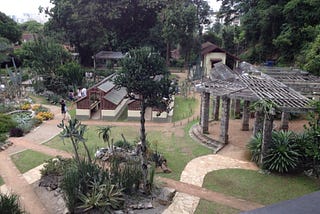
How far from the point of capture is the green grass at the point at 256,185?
10.4 m

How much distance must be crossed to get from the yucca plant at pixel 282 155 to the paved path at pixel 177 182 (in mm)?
966

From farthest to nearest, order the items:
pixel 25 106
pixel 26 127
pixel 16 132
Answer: pixel 25 106
pixel 26 127
pixel 16 132

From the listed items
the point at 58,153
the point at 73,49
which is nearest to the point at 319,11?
the point at 58,153

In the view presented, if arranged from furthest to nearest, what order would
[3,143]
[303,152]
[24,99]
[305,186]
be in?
[24,99] < [3,143] < [303,152] < [305,186]

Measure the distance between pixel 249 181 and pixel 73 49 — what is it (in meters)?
39.7

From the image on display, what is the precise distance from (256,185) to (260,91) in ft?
15.7

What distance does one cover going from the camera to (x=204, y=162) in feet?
44.1

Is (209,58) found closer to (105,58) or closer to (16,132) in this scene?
(105,58)

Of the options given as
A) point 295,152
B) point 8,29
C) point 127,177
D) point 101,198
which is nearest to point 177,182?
point 127,177

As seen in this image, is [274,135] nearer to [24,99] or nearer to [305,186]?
[305,186]

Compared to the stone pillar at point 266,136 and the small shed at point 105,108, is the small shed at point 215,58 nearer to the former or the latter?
the small shed at point 105,108

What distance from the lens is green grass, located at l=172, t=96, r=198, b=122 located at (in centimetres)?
2191

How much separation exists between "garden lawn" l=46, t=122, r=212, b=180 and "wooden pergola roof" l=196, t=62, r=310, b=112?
10.2 ft

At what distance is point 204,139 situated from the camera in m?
16.2
